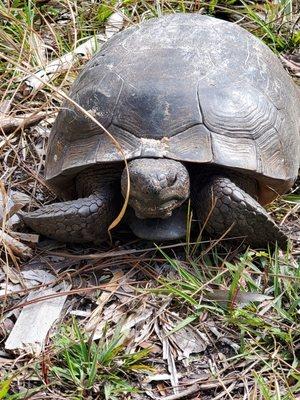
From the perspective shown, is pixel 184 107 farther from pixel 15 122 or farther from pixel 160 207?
pixel 15 122

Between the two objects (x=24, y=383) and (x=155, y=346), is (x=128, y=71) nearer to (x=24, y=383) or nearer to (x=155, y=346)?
(x=155, y=346)

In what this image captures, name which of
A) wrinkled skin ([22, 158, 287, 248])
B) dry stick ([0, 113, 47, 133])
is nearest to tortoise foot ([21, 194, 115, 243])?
wrinkled skin ([22, 158, 287, 248])

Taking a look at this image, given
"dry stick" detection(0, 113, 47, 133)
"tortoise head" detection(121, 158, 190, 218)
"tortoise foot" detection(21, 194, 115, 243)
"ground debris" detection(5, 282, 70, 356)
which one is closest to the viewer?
"ground debris" detection(5, 282, 70, 356)

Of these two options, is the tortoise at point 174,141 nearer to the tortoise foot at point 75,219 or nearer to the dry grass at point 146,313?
the tortoise foot at point 75,219

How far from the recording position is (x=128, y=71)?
11.5 ft

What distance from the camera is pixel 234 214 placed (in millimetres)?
3363

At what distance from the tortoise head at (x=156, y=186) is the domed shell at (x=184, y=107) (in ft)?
0.18

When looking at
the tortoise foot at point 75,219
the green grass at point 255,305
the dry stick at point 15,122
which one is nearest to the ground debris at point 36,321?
the tortoise foot at point 75,219

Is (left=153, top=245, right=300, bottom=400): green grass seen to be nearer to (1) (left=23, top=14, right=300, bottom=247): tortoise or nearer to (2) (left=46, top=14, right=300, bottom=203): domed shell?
(1) (left=23, top=14, right=300, bottom=247): tortoise

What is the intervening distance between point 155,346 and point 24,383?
0.52m

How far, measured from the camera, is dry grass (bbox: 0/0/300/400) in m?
2.78

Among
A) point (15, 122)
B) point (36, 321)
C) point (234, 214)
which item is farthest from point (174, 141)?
point (15, 122)

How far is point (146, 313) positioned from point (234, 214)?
0.59 metres

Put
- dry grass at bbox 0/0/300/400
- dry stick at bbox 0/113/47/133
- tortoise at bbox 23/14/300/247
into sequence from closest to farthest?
dry grass at bbox 0/0/300/400, tortoise at bbox 23/14/300/247, dry stick at bbox 0/113/47/133
